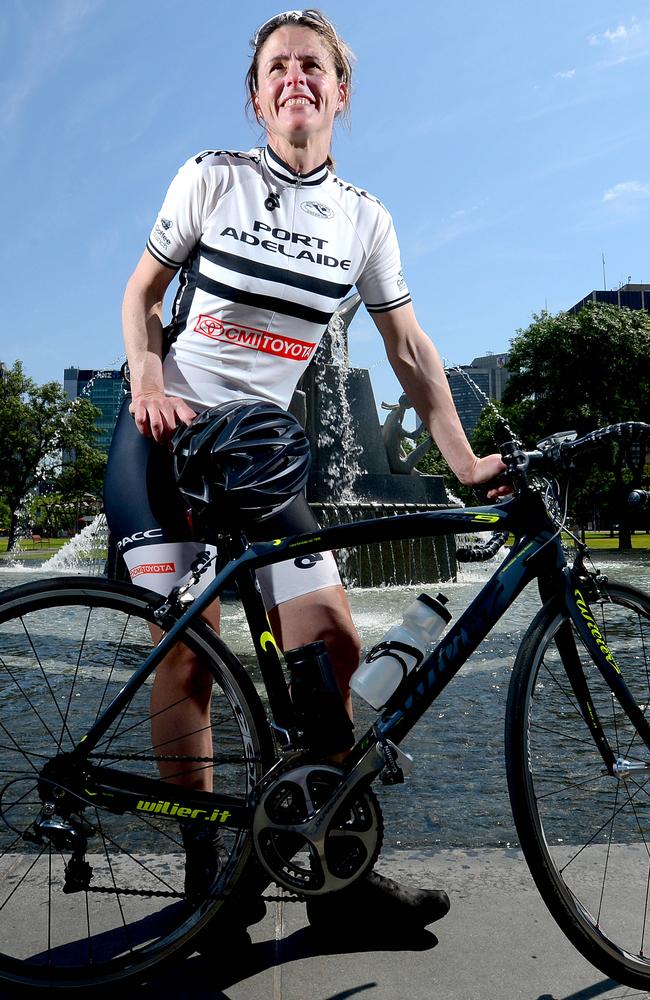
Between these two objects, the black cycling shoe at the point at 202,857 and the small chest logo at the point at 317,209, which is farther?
the small chest logo at the point at 317,209

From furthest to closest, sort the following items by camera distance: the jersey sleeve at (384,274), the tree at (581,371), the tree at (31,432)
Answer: the tree at (31,432), the tree at (581,371), the jersey sleeve at (384,274)

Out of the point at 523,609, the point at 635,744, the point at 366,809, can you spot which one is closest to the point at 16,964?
the point at 366,809

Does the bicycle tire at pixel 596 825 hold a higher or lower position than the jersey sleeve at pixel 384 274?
lower

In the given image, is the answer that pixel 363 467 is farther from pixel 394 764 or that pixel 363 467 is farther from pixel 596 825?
pixel 394 764

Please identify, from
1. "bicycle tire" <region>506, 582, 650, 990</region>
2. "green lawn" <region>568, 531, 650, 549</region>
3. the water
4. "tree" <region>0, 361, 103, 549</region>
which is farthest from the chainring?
"tree" <region>0, 361, 103, 549</region>

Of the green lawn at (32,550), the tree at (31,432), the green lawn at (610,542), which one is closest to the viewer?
the green lawn at (610,542)

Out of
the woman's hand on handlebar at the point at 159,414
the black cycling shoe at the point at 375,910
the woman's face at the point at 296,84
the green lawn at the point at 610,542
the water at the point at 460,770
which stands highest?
the woman's face at the point at 296,84

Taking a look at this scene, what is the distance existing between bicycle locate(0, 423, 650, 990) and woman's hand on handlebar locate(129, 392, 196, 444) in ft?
1.21

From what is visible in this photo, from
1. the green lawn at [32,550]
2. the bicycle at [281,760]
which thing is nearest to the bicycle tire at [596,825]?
the bicycle at [281,760]

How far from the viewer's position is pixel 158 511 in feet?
8.27

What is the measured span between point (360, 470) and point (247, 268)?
13398 millimetres

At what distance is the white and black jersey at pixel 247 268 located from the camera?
2.55 m

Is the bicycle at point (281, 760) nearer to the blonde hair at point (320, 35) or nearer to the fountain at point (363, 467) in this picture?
the blonde hair at point (320, 35)

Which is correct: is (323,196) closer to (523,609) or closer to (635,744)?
(635,744)
